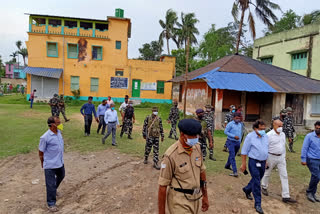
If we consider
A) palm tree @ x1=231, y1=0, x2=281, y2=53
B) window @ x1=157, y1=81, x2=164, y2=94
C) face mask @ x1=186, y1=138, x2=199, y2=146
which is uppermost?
palm tree @ x1=231, y1=0, x2=281, y2=53

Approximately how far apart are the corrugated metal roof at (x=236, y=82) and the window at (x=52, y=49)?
1603cm

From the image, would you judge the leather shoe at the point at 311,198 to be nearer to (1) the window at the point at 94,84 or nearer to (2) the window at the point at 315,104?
(2) the window at the point at 315,104

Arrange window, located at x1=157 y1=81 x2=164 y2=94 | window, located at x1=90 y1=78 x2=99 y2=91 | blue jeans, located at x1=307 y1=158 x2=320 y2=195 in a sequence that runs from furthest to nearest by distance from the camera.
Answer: window, located at x1=157 y1=81 x2=164 y2=94
window, located at x1=90 y1=78 x2=99 y2=91
blue jeans, located at x1=307 y1=158 x2=320 y2=195

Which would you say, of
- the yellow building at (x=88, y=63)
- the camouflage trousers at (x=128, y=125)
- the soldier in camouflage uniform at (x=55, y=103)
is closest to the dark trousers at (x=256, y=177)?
the camouflage trousers at (x=128, y=125)

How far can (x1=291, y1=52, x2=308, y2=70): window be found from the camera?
18163mm

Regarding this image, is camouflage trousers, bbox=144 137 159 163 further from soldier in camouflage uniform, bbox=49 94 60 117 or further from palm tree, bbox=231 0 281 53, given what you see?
palm tree, bbox=231 0 281 53

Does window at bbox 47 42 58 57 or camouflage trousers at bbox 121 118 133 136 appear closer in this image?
camouflage trousers at bbox 121 118 133 136

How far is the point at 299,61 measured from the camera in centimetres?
1880

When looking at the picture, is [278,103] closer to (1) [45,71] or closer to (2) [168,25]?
(1) [45,71]

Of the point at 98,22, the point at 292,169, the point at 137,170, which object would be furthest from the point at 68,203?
the point at 98,22

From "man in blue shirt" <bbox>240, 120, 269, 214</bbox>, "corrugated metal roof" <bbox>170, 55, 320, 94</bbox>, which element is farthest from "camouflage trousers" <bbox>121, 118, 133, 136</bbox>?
"corrugated metal roof" <bbox>170, 55, 320, 94</bbox>

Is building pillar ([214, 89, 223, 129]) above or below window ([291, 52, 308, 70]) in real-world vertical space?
below

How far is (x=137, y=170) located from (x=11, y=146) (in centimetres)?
474

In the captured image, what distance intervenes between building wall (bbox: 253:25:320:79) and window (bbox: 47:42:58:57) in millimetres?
19707
